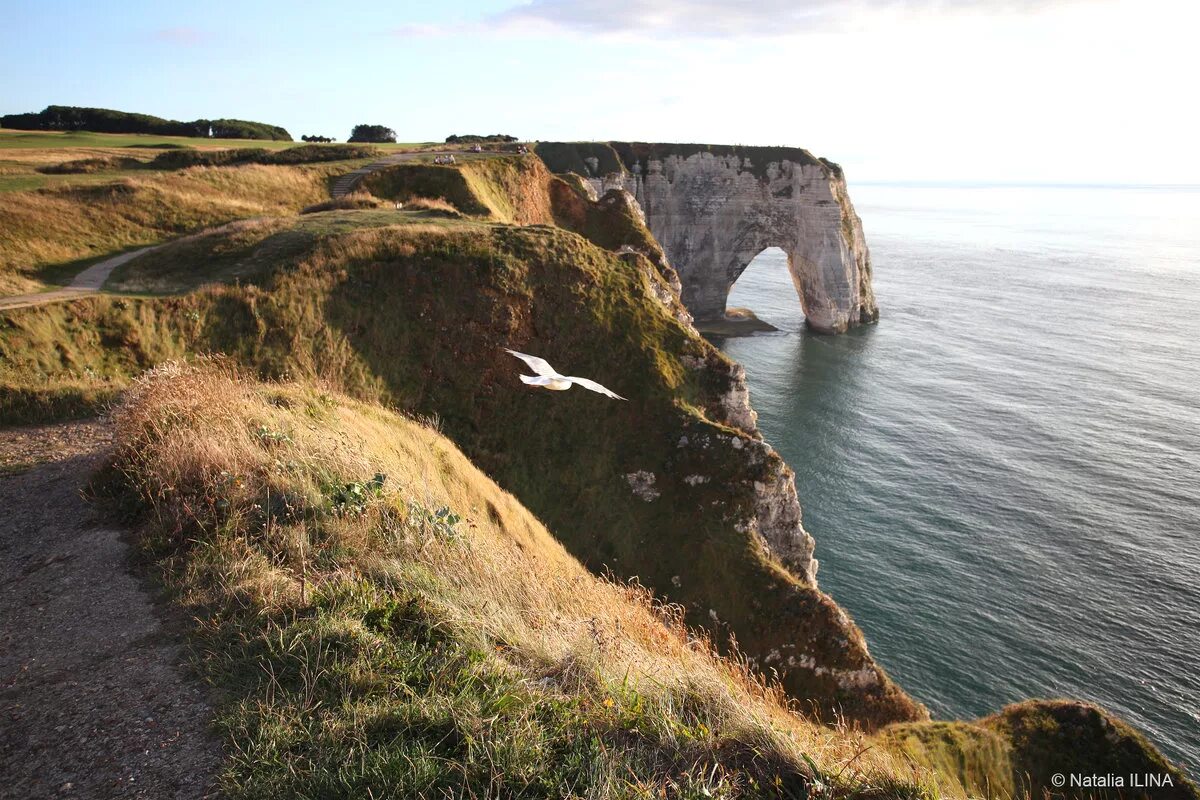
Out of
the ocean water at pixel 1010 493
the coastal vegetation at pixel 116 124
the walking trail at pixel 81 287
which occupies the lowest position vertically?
the ocean water at pixel 1010 493

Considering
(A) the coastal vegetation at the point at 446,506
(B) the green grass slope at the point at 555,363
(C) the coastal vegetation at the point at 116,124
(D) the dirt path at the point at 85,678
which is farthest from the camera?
(C) the coastal vegetation at the point at 116,124

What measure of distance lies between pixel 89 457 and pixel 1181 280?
16038cm

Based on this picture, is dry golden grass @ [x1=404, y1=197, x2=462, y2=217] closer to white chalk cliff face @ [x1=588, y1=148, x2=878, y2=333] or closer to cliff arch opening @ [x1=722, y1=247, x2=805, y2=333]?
white chalk cliff face @ [x1=588, y1=148, x2=878, y2=333]

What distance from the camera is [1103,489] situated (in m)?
44.6

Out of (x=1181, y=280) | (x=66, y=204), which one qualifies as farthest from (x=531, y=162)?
(x=1181, y=280)

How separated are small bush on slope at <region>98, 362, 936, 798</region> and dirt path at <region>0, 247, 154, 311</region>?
15.9 meters

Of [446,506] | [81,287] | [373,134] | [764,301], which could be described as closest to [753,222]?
[764,301]

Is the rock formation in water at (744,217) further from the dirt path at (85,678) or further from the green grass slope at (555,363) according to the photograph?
the dirt path at (85,678)

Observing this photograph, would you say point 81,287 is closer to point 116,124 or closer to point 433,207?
point 433,207

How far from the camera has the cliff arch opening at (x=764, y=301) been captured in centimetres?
9550

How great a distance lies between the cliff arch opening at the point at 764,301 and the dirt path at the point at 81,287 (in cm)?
7523

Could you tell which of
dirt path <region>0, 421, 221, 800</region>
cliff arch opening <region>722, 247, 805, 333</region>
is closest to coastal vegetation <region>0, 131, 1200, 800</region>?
dirt path <region>0, 421, 221, 800</region>

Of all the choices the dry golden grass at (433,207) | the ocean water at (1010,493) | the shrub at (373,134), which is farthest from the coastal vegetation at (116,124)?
the ocean water at (1010,493)

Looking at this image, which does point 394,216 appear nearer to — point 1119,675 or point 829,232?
point 1119,675
